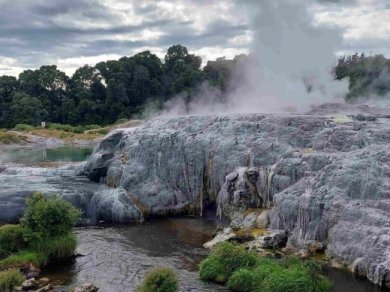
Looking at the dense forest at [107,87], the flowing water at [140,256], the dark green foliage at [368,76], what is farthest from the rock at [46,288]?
the dense forest at [107,87]

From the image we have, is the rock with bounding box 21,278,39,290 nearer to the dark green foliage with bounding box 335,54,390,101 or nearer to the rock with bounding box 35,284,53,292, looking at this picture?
the rock with bounding box 35,284,53,292

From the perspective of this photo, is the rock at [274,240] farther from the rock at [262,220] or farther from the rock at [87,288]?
the rock at [87,288]

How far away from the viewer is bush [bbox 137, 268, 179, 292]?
27.1 meters

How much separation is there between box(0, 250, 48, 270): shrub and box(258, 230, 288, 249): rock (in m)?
14.4

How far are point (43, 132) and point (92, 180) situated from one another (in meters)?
64.3

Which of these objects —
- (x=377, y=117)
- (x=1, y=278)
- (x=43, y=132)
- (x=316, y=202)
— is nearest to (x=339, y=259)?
→ (x=316, y=202)

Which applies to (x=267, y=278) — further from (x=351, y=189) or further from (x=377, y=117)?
(x=377, y=117)

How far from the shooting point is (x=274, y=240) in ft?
119

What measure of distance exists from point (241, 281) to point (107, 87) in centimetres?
10544

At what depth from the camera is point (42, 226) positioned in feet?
113

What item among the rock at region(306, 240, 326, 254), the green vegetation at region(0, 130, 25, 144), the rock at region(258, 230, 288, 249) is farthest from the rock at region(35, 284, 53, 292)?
the green vegetation at region(0, 130, 25, 144)

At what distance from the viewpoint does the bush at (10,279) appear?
28984 mm

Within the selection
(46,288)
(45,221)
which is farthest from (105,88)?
(46,288)

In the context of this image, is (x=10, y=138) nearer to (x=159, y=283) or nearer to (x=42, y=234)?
(x=42, y=234)
